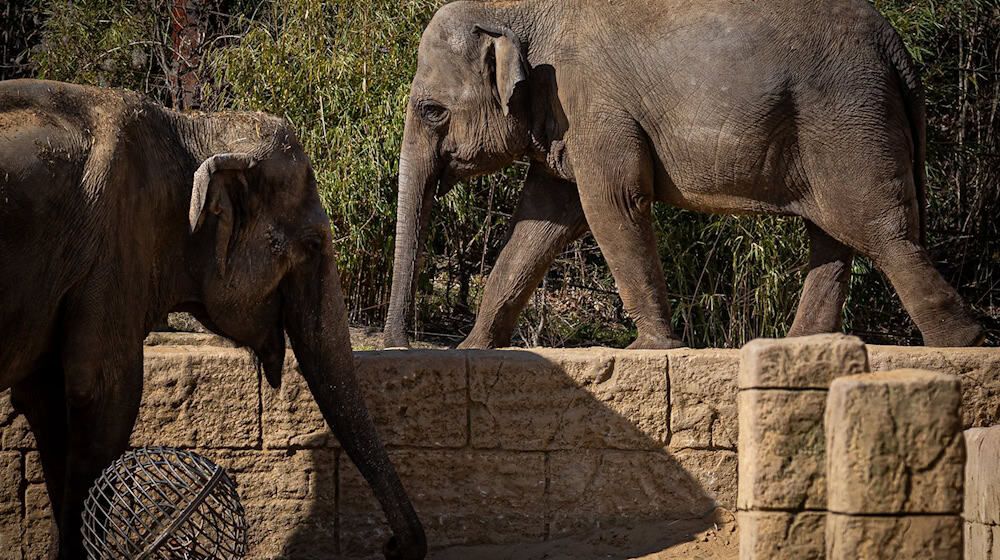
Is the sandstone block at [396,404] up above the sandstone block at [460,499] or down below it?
above

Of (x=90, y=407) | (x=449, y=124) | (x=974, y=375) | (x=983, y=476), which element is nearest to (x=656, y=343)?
(x=974, y=375)

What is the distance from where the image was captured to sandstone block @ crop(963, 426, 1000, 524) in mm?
4648

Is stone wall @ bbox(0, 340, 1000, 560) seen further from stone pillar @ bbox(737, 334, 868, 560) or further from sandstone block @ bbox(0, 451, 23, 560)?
stone pillar @ bbox(737, 334, 868, 560)

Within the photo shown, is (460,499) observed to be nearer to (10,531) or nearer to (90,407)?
(90,407)

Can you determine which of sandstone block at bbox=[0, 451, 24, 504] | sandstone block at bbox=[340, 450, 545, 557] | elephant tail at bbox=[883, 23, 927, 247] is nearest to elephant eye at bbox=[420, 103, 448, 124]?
sandstone block at bbox=[340, 450, 545, 557]

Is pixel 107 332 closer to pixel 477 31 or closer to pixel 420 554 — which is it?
pixel 420 554

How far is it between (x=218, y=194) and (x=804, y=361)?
2.32 m

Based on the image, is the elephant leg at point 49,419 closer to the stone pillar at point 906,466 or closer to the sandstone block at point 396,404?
the sandstone block at point 396,404

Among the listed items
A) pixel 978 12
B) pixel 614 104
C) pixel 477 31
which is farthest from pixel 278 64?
pixel 978 12

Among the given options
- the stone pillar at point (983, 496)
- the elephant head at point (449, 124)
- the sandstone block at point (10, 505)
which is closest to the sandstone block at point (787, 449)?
the stone pillar at point (983, 496)

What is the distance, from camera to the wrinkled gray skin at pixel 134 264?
4.75 m

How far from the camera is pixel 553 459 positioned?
5.93m

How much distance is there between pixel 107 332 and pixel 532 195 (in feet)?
9.19

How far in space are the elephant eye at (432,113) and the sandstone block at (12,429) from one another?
2456mm
